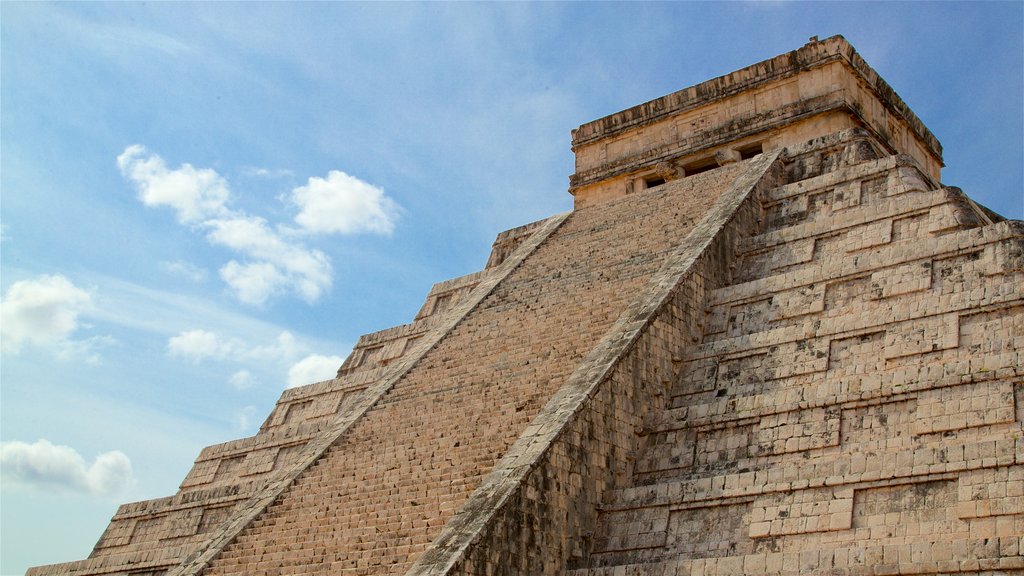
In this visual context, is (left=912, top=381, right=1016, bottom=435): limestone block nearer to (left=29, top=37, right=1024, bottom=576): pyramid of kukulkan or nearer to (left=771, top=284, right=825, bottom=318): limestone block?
(left=29, top=37, right=1024, bottom=576): pyramid of kukulkan

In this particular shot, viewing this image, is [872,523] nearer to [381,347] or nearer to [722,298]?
[722,298]

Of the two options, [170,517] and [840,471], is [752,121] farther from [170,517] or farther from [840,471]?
[170,517]

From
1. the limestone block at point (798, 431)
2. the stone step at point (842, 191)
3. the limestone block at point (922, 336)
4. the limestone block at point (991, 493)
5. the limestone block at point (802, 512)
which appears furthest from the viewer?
the stone step at point (842, 191)

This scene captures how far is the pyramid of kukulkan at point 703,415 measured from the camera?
757 cm

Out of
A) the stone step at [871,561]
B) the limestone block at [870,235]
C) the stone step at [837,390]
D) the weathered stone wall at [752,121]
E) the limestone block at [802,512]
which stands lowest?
the stone step at [871,561]

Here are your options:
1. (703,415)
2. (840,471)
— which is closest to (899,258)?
(703,415)

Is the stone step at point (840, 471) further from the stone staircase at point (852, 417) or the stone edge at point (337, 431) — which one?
the stone edge at point (337, 431)

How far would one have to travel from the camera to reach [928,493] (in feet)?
24.0

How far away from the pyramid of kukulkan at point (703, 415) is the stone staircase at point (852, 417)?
0.02 meters

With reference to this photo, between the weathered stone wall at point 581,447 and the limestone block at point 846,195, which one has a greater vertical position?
the limestone block at point 846,195

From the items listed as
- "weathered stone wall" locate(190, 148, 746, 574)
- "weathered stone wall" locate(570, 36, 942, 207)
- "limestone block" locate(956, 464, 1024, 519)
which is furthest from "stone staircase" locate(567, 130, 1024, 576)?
"weathered stone wall" locate(570, 36, 942, 207)

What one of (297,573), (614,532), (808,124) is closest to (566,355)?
(614,532)

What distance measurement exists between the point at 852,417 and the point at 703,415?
1.38 m

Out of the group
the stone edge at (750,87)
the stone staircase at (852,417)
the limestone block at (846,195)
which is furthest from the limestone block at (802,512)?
the stone edge at (750,87)
